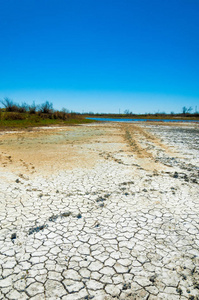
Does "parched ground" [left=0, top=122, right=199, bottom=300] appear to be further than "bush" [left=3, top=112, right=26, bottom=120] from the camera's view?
No

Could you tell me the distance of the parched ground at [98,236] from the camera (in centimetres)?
224

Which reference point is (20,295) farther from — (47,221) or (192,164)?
(192,164)

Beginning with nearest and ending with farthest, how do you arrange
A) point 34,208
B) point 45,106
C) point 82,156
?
point 34,208, point 82,156, point 45,106

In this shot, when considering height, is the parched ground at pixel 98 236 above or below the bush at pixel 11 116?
below

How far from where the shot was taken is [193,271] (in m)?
2.46

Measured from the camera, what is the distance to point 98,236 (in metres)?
3.15

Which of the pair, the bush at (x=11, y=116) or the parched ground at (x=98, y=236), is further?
the bush at (x=11, y=116)

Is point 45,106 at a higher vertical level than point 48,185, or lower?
higher

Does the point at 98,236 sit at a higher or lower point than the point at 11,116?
lower

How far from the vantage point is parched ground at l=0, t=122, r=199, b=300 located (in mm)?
2243

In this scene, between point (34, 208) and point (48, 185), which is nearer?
point (34, 208)

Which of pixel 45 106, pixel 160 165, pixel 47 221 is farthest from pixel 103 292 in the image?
pixel 45 106

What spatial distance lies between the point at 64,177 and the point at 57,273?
364 cm

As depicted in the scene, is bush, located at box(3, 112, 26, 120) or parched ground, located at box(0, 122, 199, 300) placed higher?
bush, located at box(3, 112, 26, 120)
